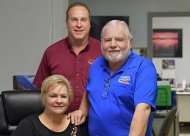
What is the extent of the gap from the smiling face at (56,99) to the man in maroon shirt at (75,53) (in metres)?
0.38

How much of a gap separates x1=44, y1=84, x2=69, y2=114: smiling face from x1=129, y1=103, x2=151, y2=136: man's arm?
0.46 meters

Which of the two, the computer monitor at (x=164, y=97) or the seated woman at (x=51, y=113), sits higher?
the seated woman at (x=51, y=113)

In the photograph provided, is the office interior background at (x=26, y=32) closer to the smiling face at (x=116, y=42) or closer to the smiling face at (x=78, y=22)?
the smiling face at (x=78, y=22)

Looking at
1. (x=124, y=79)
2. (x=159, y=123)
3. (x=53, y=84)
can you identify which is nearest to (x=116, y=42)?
(x=124, y=79)

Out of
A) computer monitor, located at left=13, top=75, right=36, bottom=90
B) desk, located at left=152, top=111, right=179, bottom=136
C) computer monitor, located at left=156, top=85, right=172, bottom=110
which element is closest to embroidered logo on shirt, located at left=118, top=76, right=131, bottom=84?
computer monitor, located at left=13, top=75, right=36, bottom=90

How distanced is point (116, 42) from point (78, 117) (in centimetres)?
57

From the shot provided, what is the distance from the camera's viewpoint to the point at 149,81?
6.10 ft

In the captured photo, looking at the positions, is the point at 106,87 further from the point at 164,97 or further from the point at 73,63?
the point at 164,97

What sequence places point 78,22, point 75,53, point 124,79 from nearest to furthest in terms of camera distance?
point 124,79 < point 78,22 < point 75,53

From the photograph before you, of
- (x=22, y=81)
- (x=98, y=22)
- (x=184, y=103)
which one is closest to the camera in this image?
(x=22, y=81)

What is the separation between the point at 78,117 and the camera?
2.17 meters

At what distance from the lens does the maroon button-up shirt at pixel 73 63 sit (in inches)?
96.3

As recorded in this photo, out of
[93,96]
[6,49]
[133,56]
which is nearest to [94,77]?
[93,96]

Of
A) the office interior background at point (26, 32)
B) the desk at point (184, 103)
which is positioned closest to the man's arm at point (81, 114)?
the office interior background at point (26, 32)
